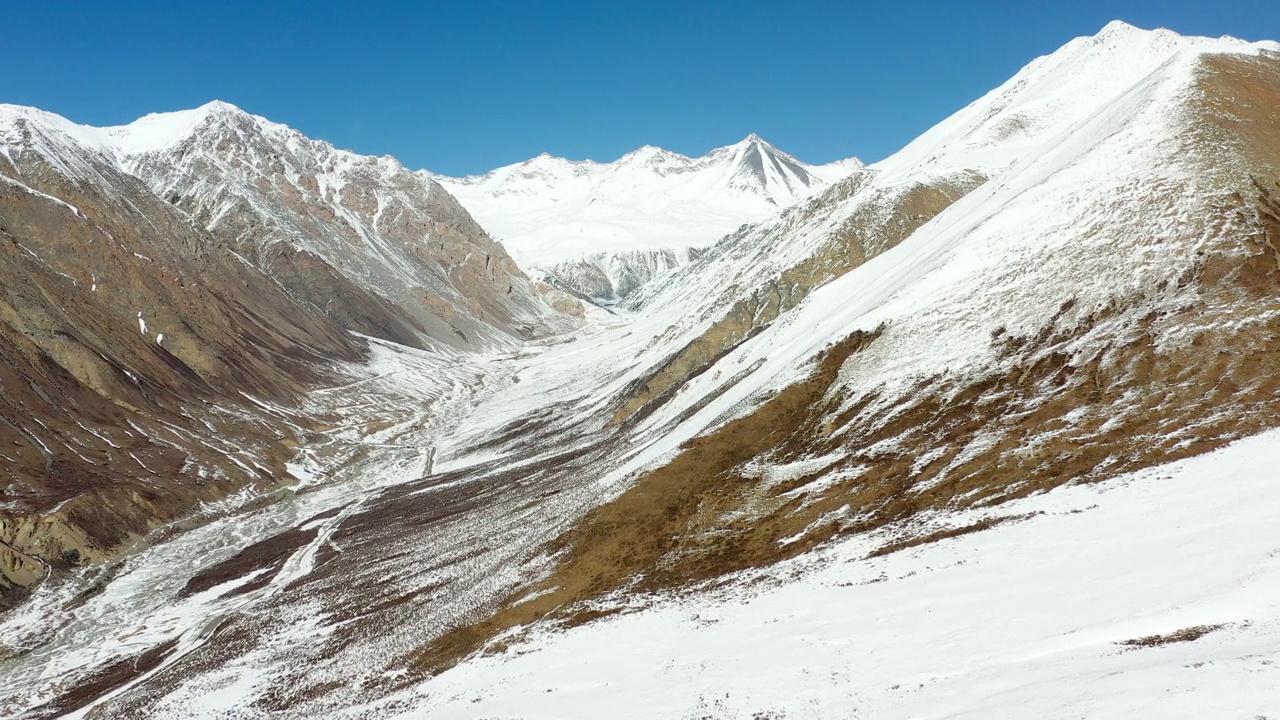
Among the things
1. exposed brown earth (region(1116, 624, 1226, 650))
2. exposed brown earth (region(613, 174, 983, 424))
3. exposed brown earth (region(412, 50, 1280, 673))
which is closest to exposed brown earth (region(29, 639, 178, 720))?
exposed brown earth (region(412, 50, 1280, 673))

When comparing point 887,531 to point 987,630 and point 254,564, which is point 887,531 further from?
point 254,564

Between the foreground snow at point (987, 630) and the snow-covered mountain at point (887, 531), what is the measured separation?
0.41ft

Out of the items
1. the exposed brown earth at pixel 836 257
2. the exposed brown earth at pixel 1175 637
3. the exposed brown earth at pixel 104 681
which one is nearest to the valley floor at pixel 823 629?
the exposed brown earth at pixel 1175 637

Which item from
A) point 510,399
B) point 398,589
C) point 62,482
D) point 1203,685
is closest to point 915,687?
point 1203,685

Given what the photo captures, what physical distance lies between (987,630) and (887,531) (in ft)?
33.8

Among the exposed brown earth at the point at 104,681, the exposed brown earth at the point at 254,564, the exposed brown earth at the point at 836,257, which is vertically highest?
the exposed brown earth at the point at 836,257

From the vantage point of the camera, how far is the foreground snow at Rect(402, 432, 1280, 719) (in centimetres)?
1814

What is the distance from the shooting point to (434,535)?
55875mm

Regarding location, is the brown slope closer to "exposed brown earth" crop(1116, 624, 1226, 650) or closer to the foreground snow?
the foreground snow

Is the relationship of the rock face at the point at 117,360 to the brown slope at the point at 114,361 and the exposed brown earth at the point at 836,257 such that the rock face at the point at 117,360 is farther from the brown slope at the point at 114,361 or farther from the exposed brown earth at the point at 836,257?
the exposed brown earth at the point at 836,257

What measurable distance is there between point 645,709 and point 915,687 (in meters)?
8.91

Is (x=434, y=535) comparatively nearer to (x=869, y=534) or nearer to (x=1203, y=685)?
(x=869, y=534)

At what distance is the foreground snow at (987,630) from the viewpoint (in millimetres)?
18141

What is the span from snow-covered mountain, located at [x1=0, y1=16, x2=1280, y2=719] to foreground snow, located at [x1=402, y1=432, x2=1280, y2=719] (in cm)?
13
